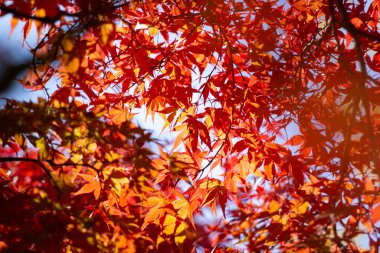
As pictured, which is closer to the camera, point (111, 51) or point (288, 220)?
point (288, 220)

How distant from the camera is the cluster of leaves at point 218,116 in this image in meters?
1.85

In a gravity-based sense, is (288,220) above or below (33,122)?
below

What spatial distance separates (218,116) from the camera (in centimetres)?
254

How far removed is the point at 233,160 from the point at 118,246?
127 cm

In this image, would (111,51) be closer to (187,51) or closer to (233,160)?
(187,51)

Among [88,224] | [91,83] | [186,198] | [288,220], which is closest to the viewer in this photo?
[88,224]

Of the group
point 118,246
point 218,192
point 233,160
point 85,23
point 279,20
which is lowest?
point 118,246

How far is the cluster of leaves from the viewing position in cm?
185

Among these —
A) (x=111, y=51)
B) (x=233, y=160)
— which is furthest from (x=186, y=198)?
(x=111, y=51)

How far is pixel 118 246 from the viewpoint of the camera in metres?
1.66

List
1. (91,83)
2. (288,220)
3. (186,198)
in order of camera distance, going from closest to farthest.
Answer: (288,220), (186,198), (91,83)

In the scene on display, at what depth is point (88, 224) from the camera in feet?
4.98

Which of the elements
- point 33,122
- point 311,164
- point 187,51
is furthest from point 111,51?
point 311,164

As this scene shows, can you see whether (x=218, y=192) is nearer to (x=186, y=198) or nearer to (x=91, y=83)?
(x=186, y=198)
